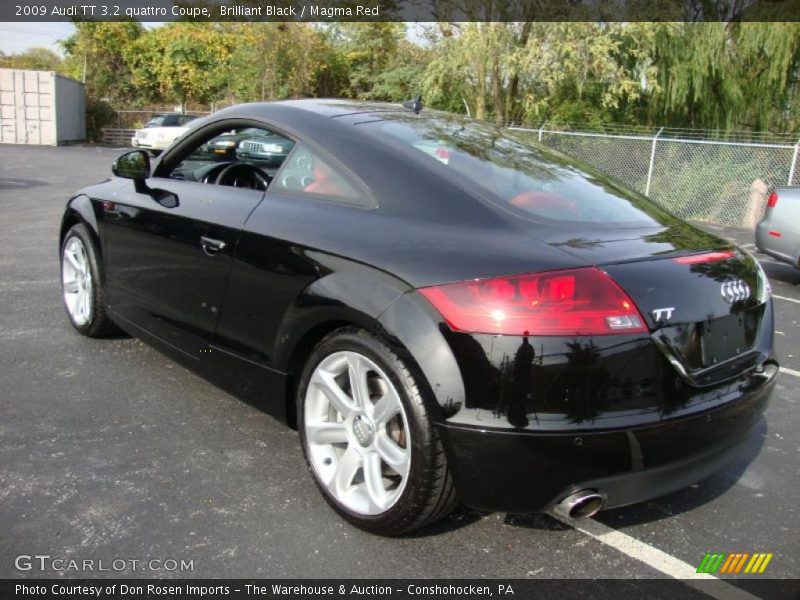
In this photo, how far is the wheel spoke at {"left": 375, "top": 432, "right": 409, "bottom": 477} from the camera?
2410 mm

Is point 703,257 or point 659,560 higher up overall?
point 703,257

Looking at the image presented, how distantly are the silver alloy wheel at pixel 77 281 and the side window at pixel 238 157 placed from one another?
3.42 ft

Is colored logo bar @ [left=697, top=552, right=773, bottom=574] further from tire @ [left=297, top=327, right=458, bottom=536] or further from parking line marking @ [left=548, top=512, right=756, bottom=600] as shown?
tire @ [left=297, top=327, right=458, bottom=536]

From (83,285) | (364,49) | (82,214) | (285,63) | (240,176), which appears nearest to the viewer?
(240,176)

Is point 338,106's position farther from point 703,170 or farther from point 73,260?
point 703,170

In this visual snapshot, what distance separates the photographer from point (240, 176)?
3582 mm

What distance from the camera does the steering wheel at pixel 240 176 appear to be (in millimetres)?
3463

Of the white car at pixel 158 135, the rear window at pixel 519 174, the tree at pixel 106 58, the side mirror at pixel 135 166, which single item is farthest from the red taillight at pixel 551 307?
the tree at pixel 106 58

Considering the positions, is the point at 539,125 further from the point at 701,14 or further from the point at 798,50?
the point at 798,50

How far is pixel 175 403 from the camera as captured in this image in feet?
12.1

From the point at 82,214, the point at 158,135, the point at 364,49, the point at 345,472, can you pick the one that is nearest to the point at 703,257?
the point at 345,472

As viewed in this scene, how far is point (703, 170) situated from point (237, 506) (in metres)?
12.9

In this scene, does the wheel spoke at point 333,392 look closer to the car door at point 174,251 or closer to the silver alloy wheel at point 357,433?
the silver alloy wheel at point 357,433

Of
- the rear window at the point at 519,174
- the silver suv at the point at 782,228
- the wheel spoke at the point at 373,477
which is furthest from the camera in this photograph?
the silver suv at the point at 782,228
